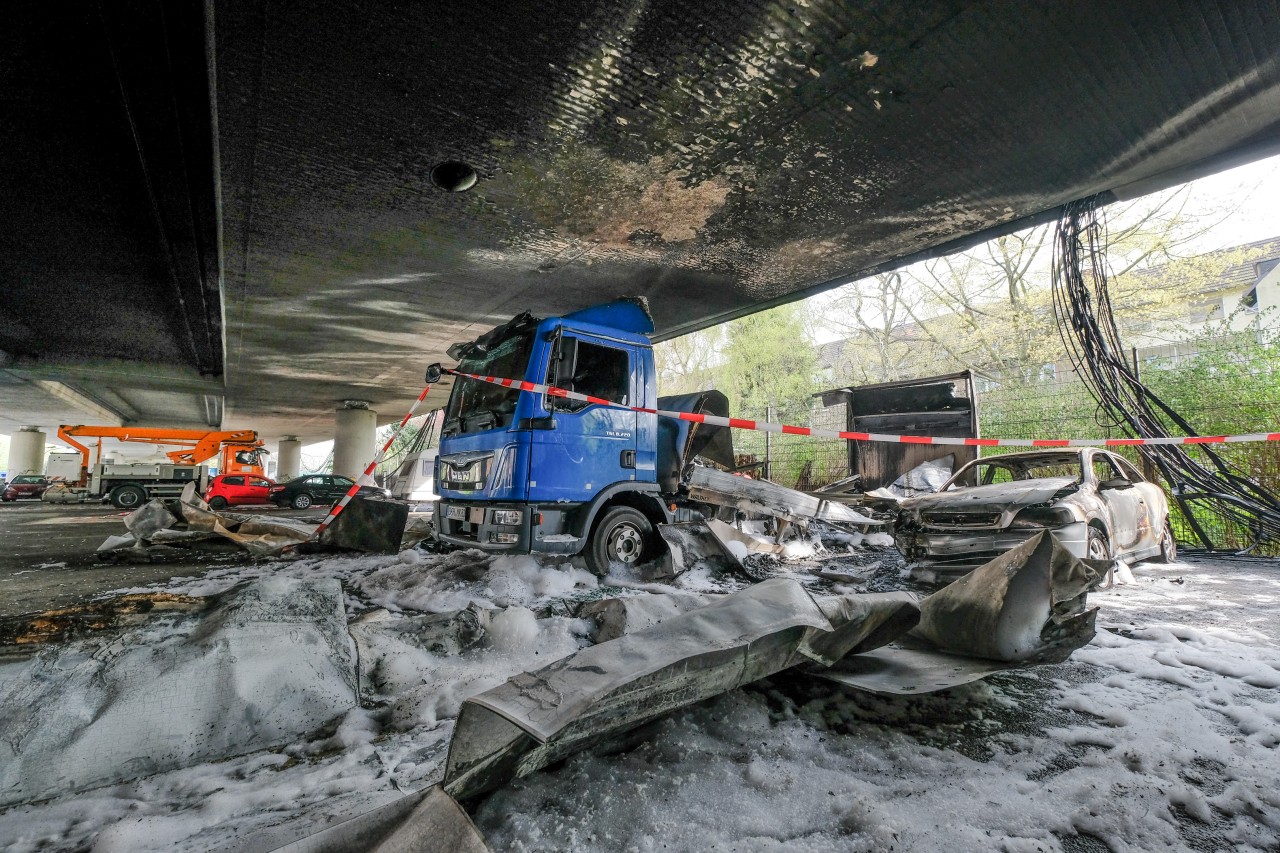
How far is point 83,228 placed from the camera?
6168 mm

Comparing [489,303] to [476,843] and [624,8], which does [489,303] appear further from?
[476,843]

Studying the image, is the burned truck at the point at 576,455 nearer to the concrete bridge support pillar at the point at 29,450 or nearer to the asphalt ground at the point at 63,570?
the asphalt ground at the point at 63,570

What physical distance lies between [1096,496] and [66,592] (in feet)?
31.2

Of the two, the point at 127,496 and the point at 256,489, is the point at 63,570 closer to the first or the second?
the point at 256,489

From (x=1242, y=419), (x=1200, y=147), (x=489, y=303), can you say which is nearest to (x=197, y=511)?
(x=489, y=303)

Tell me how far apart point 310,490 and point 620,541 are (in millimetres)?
18113

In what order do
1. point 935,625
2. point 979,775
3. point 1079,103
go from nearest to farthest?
point 979,775 → point 935,625 → point 1079,103

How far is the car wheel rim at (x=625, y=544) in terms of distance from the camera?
564 centimetres

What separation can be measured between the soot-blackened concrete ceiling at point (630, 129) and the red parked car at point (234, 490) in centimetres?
1371

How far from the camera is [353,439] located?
803 inches

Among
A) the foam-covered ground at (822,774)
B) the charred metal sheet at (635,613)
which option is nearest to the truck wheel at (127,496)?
the foam-covered ground at (822,774)

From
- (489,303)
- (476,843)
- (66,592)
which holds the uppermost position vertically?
(489,303)

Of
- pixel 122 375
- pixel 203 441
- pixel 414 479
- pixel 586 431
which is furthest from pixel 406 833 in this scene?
pixel 203 441

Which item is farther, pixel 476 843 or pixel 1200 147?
pixel 1200 147
